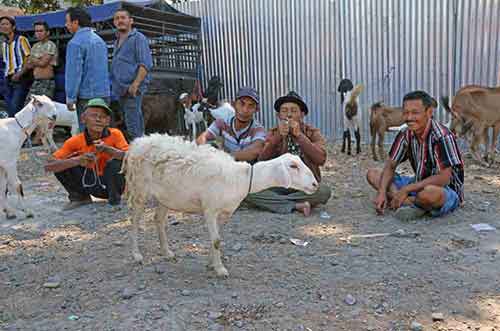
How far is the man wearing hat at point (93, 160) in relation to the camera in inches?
195

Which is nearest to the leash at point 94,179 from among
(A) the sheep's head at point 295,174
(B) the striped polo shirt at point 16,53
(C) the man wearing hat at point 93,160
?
(C) the man wearing hat at point 93,160

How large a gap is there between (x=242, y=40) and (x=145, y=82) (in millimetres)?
5690

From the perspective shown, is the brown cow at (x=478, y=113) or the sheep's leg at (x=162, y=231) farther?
the brown cow at (x=478, y=113)

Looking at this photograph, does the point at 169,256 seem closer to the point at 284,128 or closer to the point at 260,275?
the point at 260,275

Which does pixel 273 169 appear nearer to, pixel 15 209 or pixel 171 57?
pixel 15 209

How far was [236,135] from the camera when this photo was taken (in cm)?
505

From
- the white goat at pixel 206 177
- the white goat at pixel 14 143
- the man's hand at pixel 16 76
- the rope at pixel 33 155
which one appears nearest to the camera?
the white goat at pixel 206 177

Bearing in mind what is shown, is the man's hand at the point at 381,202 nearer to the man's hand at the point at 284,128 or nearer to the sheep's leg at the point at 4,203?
the man's hand at the point at 284,128

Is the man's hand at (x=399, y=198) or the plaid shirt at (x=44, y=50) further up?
the plaid shirt at (x=44, y=50)

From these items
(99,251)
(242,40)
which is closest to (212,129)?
(99,251)

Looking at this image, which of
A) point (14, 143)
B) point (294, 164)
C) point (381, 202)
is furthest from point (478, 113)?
point (14, 143)

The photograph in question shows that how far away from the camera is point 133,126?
6.60 metres

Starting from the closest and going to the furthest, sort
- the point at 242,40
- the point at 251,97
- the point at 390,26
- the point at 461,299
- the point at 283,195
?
the point at 461,299, the point at 251,97, the point at 283,195, the point at 390,26, the point at 242,40

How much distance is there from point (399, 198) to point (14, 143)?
401 centimetres
